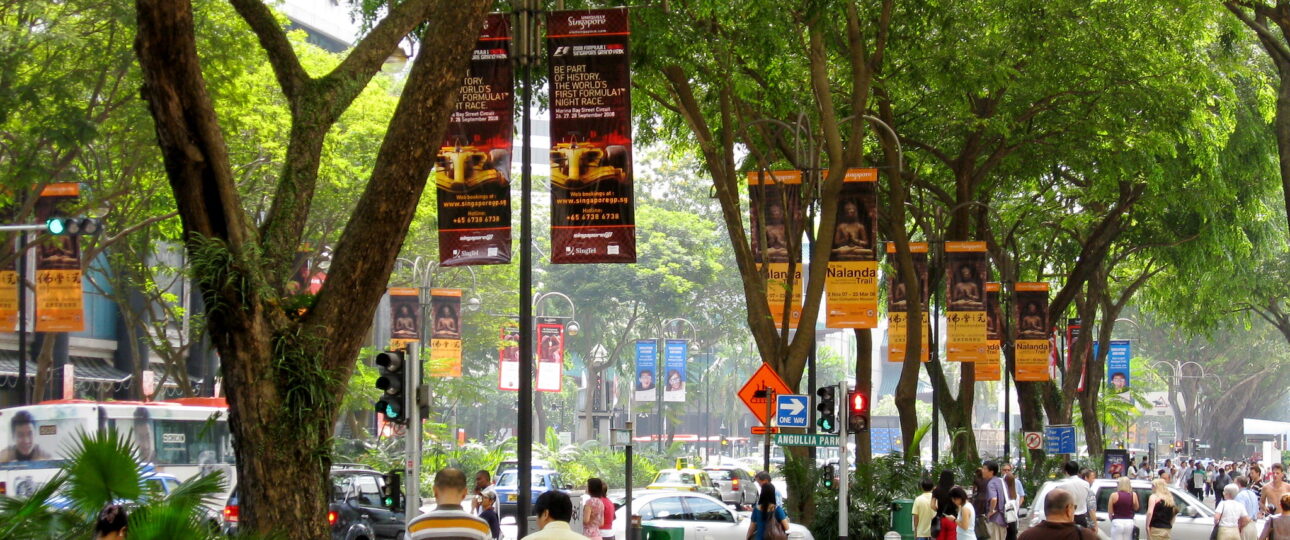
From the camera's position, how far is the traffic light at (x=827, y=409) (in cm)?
2102

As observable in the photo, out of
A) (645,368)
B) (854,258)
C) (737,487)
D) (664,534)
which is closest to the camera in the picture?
(664,534)

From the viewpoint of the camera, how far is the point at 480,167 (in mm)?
17172

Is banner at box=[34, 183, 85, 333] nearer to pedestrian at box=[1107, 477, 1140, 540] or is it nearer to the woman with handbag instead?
the woman with handbag

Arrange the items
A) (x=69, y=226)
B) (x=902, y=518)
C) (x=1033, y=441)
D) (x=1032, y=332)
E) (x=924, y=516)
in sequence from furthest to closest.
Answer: (x=1033, y=441) → (x=1032, y=332) → (x=69, y=226) → (x=902, y=518) → (x=924, y=516)

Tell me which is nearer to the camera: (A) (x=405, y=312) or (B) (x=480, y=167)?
(B) (x=480, y=167)

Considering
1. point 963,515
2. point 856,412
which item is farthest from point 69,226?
point 963,515

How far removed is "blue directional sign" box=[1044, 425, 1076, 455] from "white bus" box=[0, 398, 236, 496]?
65.7ft

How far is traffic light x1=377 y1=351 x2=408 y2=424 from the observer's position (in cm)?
1512

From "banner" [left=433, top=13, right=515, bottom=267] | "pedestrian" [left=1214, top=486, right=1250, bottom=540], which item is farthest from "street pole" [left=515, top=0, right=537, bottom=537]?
"pedestrian" [left=1214, top=486, right=1250, bottom=540]

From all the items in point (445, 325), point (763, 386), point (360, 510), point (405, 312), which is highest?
point (405, 312)

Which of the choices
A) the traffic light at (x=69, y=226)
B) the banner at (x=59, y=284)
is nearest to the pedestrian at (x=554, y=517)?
the traffic light at (x=69, y=226)

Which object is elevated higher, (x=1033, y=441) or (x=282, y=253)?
(x=282, y=253)

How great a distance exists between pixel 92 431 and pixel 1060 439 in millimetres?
23376

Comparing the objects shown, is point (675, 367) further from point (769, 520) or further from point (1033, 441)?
point (769, 520)
